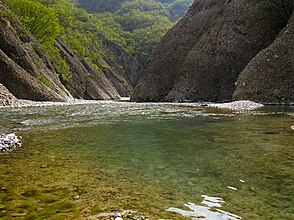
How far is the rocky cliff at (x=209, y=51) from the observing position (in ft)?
151

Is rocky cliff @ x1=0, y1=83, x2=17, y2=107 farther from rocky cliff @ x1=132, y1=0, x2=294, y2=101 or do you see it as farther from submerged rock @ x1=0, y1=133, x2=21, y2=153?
rocky cliff @ x1=132, y1=0, x2=294, y2=101

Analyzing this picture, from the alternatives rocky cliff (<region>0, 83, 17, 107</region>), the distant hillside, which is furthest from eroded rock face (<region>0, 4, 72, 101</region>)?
the distant hillside

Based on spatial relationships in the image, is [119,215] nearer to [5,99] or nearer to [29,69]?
[5,99]

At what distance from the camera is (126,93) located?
96.8 metres

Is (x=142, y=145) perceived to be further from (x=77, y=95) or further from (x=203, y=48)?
(x=77, y=95)

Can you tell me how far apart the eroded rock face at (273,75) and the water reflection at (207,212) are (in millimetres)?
32620

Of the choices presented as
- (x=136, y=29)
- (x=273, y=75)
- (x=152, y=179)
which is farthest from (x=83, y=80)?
(x=136, y=29)

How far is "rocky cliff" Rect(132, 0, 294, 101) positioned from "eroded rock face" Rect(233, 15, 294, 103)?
120cm

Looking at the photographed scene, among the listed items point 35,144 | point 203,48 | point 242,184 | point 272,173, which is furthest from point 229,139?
point 203,48

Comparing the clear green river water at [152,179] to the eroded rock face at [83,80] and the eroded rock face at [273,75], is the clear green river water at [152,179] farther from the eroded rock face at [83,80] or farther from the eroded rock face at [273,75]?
the eroded rock face at [83,80]

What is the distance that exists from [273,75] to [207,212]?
34.9 metres

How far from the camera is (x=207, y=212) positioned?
13.7 feet

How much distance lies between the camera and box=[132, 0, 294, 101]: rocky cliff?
151ft

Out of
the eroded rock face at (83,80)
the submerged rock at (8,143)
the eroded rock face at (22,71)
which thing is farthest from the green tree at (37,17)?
the submerged rock at (8,143)
